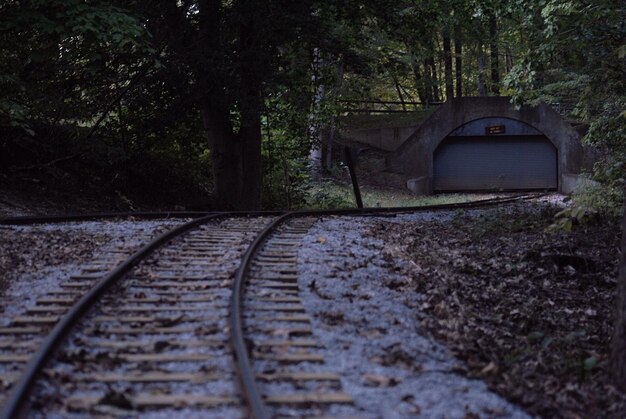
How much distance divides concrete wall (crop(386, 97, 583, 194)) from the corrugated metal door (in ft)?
3.79

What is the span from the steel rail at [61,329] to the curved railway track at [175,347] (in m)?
0.01

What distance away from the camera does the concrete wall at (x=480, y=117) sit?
32750 millimetres

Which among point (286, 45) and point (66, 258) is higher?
point (286, 45)

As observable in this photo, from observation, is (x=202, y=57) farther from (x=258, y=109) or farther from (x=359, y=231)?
(x=359, y=231)

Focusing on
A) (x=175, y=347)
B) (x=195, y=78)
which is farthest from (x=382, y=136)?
(x=175, y=347)

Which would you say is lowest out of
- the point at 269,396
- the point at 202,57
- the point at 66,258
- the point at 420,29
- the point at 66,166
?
the point at 269,396

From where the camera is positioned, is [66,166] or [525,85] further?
[66,166]

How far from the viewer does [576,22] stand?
43.9 feet

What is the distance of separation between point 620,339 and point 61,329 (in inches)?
175

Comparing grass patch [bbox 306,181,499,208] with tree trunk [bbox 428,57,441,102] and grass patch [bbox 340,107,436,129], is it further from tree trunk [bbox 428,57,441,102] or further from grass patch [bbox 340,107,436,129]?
tree trunk [bbox 428,57,441,102]

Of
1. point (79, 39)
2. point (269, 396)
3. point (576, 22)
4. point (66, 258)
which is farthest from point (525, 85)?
point (269, 396)

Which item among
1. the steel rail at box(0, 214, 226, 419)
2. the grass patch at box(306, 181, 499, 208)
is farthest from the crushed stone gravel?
the grass patch at box(306, 181, 499, 208)

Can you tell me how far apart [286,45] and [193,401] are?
15455 millimetres

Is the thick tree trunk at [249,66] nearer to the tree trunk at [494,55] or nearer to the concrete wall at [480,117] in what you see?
the tree trunk at [494,55]
